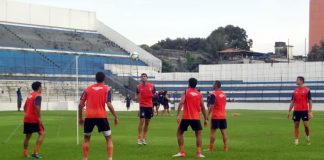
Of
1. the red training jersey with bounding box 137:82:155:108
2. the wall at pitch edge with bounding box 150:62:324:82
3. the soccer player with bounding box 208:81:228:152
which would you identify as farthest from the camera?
the wall at pitch edge with bounding box 150:62:324:82

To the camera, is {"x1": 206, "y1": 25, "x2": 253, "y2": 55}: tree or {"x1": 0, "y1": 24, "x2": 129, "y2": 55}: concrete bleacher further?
{"x1": 206, "y1": 25, "x2": 253, "y2": 55}: tree

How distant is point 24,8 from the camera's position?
82.1 meters

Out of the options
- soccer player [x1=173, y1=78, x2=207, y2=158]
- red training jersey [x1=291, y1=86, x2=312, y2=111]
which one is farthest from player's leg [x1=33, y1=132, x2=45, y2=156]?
red training jersey [x1=291, y1=86, x2=312, y2=111]

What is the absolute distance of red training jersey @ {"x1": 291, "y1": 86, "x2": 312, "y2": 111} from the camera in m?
20.7

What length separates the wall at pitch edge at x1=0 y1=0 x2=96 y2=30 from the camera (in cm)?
7969

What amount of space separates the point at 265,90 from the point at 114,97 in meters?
19.2

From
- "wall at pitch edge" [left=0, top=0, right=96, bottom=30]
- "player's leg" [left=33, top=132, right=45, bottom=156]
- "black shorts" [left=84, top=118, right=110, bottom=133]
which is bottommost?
"player's leg" [left=33, top=132, right=45, bottom=156]

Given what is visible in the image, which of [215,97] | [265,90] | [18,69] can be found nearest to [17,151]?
[215,97]

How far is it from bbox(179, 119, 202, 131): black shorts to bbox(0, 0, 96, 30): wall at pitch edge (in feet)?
216

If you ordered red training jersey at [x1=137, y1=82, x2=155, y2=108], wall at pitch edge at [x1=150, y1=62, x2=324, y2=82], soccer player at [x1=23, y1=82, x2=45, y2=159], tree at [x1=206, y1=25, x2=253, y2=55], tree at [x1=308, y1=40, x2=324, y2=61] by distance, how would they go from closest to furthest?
soccer player at [x1=23, y1=82, x2=45, y2=159]
red training jersey at [x1=137, y1=82, x2=155, y2=108]
wall at pitch edge at [x1=150, y1=62, x2=324, y2=82]
tree at [x1=308, y1=40, x2=324, y2=61]
tree at [x1=206, y1=25, x2=253, y2=55]

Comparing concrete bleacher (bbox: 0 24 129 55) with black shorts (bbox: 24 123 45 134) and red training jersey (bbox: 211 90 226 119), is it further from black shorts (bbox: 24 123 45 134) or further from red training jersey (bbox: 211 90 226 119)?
red training jersey (bbox: 211 90 226 119)

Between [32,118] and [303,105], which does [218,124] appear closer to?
[303,105]

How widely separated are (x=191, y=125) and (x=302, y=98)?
5893 mm

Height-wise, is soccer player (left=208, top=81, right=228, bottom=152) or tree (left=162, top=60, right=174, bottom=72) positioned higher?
tree (left=162, top=60, right=174, bottom=72)
